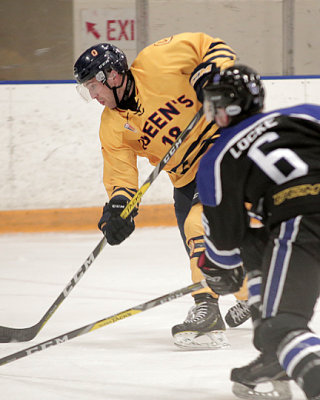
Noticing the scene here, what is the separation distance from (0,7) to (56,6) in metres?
0.35

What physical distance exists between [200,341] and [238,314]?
0.25 metres

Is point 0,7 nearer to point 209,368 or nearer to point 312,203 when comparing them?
point 209,368

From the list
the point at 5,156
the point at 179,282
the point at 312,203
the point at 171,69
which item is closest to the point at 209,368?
the point at 312,203

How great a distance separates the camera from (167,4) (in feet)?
18.2

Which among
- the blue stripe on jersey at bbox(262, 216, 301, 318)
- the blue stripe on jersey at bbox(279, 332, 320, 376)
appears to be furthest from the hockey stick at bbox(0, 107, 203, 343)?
the blue stripe on jersey at bbox(279, 332, 320, 376)

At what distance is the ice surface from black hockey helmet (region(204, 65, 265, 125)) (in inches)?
30.3

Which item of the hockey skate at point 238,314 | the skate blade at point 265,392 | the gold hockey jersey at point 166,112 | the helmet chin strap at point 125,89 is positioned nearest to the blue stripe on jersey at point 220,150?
the skate blade at point 265,392

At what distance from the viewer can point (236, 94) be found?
1978 millimetres

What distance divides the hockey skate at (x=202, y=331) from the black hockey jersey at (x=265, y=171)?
3.12ft

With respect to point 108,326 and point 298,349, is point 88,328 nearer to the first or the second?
point 108,326

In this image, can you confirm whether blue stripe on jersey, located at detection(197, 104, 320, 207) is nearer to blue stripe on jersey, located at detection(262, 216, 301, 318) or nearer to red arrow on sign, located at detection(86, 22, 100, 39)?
blue stripe on jersey, located at detection(262, 216, 301, 318)

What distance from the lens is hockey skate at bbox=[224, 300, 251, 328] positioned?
308 centimetres

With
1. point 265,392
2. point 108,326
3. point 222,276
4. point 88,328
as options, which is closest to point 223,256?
point 222,276

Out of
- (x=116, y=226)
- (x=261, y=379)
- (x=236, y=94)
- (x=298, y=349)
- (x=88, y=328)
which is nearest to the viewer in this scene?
(x=298, y=349)
